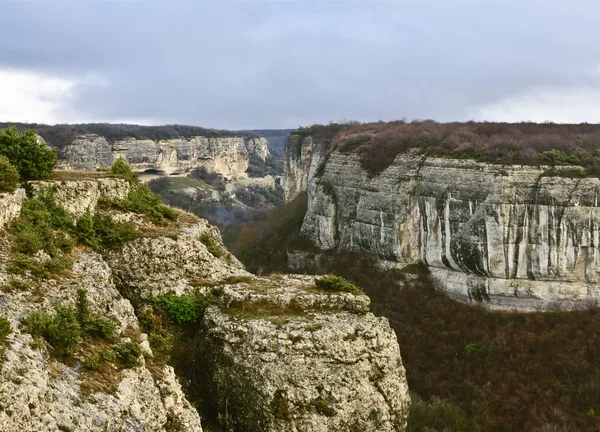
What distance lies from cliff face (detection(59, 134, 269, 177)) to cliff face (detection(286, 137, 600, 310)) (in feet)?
151

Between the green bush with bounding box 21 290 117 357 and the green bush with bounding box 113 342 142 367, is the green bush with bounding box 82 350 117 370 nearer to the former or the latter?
the green bush with bounding box 113 342 142 367

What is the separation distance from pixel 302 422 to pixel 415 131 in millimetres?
37816

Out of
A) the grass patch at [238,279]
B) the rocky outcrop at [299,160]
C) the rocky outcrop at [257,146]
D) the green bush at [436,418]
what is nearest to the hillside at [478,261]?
the green bush at [436,418]

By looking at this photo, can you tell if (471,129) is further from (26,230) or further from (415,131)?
(26,230)

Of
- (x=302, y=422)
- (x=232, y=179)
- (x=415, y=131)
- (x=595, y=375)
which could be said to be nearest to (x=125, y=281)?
(x=302, y=422)

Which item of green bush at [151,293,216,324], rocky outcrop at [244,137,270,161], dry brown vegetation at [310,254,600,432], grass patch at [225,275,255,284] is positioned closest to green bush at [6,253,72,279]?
green bush at [151,293,216,324]

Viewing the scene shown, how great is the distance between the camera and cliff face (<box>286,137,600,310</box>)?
33312 mm

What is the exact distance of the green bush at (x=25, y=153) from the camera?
12.9m

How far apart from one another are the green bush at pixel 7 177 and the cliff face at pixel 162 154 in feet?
204

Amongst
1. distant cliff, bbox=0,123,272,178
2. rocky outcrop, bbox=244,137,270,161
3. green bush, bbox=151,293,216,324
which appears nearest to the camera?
green bush, bbox=151,293,216,324

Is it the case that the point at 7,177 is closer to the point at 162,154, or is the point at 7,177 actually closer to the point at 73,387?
the point at 73,387

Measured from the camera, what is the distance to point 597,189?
31891 millimetres

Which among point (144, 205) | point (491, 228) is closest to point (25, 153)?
point (144, 205)

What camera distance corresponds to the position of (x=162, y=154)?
94000 millimetres
